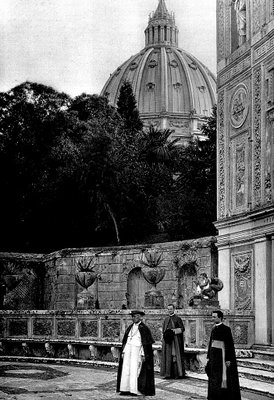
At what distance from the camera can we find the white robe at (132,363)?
14.6 meters

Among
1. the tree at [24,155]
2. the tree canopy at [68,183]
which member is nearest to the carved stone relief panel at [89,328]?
the tree canopy at [68,183]

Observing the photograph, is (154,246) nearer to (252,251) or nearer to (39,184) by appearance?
(252,251)

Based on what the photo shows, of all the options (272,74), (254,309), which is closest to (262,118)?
(272,74)

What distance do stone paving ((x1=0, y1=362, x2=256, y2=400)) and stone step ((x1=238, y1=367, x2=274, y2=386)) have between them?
0.86m

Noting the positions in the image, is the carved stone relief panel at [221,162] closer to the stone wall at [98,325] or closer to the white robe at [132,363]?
the stone wall at [98,325]

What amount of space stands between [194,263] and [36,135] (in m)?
19.0

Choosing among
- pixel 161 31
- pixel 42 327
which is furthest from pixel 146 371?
pixel 161 31

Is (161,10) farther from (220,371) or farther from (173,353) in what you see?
(220,371)

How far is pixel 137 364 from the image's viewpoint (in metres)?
14.7

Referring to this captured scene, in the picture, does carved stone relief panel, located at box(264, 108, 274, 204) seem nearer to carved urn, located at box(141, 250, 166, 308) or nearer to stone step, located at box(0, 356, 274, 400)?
carved urn, located at box(141, 250, 166, 308)

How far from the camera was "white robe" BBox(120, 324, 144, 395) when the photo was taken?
48.0 feet

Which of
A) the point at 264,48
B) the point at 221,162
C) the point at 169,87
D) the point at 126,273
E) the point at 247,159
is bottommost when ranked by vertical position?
the point at 126,273

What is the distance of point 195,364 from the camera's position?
1848 centimetres

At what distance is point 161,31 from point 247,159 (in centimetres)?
12805
